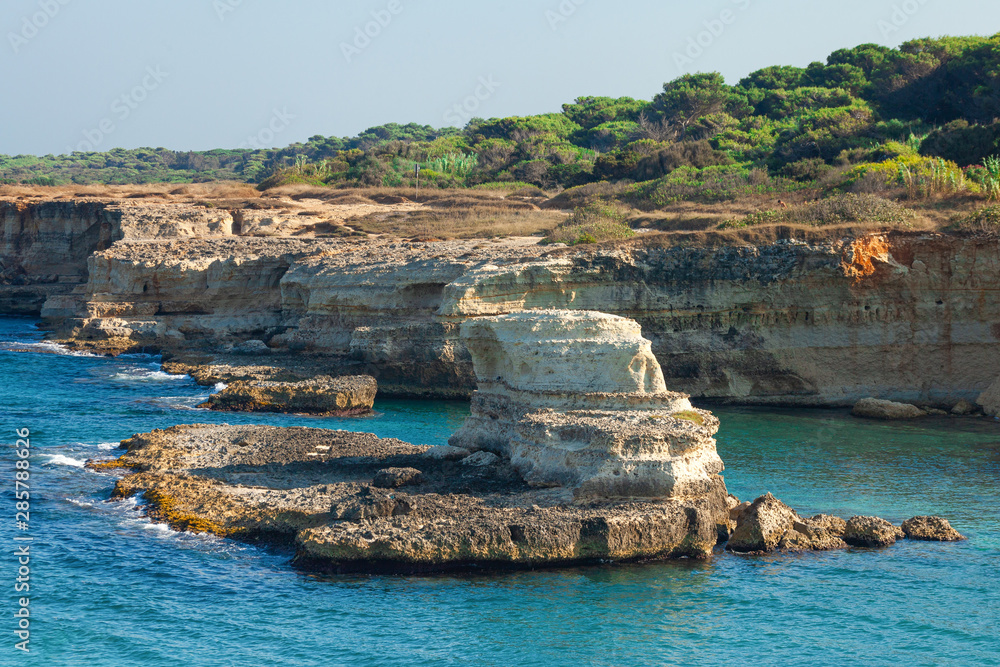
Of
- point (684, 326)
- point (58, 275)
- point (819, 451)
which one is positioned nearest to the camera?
point (819, 451)

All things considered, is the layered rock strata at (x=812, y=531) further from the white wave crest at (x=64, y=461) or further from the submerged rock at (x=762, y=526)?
the white wave crest at (x=64, y=461)

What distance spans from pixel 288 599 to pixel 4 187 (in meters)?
56.1

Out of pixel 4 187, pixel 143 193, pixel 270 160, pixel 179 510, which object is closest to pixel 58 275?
pixel 143 193

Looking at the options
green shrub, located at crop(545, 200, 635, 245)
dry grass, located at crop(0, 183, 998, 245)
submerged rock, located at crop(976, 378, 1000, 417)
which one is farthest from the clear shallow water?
green shrub, located at crop(545, 200, 635, 245)

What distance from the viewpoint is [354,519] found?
564 inches

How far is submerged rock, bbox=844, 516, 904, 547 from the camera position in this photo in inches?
609

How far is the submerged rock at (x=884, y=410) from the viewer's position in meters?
27.3

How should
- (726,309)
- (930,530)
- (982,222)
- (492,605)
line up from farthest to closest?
→ (726,309), (982,222), (930,530), (492,605)

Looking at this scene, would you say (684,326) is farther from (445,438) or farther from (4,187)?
(4,187)

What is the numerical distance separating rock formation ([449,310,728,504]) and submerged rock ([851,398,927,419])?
13.3m

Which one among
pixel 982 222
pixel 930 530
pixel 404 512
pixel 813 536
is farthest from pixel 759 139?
pixel 404 512

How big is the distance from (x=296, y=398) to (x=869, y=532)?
17.5 meters

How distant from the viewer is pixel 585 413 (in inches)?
647

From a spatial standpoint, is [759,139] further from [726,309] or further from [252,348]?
[252,348]
